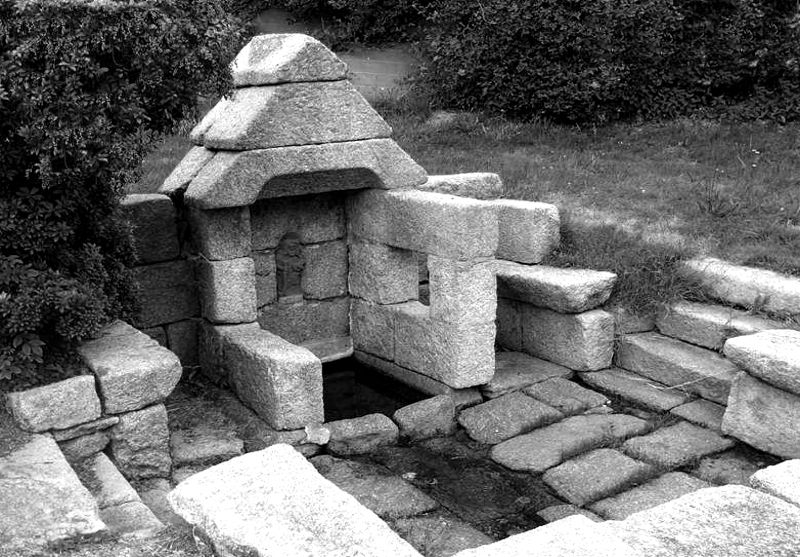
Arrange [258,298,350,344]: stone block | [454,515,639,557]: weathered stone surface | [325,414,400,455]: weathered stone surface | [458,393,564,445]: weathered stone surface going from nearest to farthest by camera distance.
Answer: [454,515,639,557]: weathered stone surface
[325,414,400,455]: weathered stone surface
[458,393,564,445]: weathered stone surface
[258,298,350,344]: stone block

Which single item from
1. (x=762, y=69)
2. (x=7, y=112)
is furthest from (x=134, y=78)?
(x=762, y=69)

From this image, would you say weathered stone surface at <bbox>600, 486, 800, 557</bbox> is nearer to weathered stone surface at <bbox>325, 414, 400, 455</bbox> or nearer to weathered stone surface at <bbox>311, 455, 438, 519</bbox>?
weathered stone surface at <bbox>311, 455, 438, 519</bbox>

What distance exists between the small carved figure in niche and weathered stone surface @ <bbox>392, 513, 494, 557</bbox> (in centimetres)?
246

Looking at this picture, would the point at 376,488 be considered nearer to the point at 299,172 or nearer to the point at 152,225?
the point at 299,172

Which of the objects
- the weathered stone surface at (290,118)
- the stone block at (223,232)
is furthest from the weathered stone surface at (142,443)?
the weathered stone surface at (290,118)

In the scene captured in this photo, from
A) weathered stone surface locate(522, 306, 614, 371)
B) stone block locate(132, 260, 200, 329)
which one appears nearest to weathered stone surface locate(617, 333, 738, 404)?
weathered stone surface locate(522, 306, 614, 371)

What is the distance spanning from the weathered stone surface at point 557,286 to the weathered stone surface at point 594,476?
1306 mm

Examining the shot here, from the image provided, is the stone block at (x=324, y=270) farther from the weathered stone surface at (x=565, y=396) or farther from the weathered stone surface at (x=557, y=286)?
the weathered stone surface at (x=565, y=396)

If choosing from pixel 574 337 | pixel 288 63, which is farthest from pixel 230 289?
pixel 574 337

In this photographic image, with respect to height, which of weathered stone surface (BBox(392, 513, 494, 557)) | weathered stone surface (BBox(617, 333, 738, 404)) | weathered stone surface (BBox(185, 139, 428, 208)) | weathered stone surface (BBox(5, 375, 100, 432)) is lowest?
weathered stone surface (BBox(392, 513, 494, 557))

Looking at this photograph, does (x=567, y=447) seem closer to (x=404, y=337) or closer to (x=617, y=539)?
(x=404, y=337)

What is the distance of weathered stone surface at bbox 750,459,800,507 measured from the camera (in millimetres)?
3297

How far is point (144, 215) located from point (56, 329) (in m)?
1.71

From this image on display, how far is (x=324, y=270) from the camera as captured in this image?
263 inches
